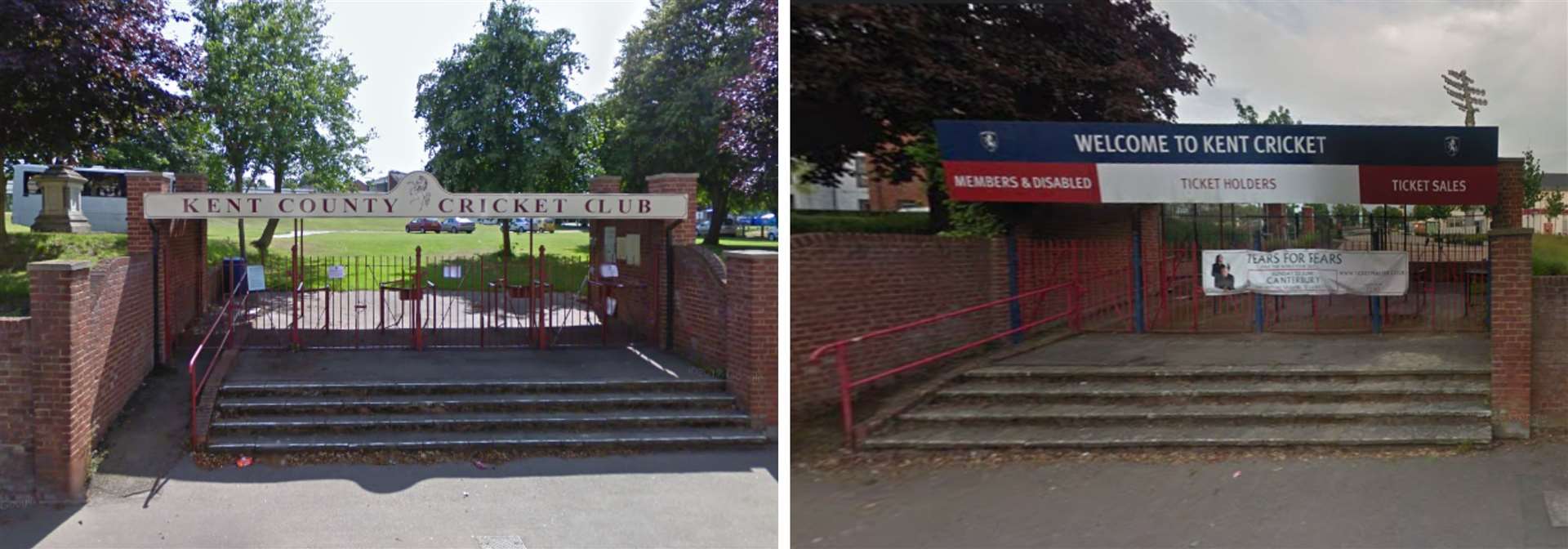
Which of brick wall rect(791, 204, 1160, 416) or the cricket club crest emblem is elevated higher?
the cricket club crest emblem

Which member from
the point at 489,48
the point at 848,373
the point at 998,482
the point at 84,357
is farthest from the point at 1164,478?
the point at 489,48

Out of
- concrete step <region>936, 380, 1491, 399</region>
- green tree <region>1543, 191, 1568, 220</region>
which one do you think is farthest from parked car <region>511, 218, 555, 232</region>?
green tree <region>1543, 191, 1568, 220</region>

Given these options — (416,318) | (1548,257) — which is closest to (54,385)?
(416,318)

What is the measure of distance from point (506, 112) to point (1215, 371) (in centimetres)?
1375

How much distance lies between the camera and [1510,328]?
25.5 ft

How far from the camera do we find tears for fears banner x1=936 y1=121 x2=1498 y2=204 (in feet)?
24.7

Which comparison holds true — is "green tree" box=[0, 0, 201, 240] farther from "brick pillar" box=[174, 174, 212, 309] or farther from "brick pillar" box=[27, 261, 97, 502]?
"brick pillar" box=[27, 261, 97, 502]

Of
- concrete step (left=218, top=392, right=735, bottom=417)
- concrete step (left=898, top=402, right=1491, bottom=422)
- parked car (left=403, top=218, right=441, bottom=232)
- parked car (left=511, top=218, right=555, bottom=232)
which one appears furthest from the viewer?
parked car (left=511, top=218, right=555, bottom=232)

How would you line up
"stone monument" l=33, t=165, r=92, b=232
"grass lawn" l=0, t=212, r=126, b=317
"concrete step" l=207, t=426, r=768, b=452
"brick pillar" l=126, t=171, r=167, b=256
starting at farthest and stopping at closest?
"stone monument" l=33, t=165, r=92, b=232 < "brick pillar" l=126, t=171, r=167, b=256 < "grass lawn" l=0, t=212, r=126, b=317 < "concrete step" l=207, t=426, r=768, b=452

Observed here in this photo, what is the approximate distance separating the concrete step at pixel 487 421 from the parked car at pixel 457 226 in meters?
15.8

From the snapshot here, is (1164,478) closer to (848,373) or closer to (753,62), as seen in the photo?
(848,373)

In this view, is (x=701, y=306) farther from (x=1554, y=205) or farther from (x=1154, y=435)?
(x=1554, y=205)

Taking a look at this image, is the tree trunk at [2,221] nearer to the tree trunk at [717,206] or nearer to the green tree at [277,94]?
the green tree at [277,94]

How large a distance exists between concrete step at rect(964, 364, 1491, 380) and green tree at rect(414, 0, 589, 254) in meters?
11.8
